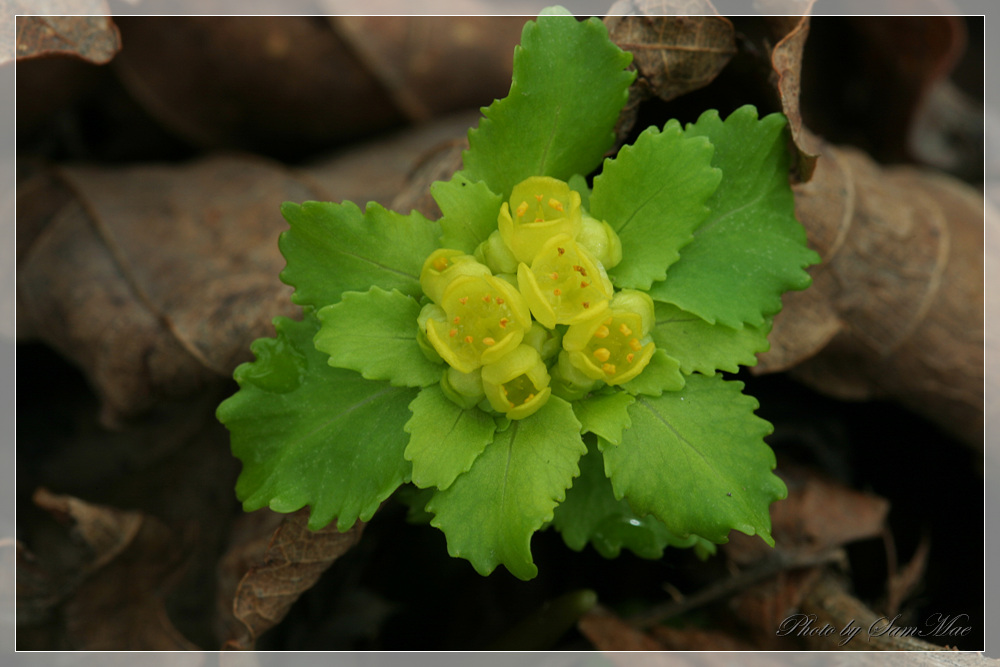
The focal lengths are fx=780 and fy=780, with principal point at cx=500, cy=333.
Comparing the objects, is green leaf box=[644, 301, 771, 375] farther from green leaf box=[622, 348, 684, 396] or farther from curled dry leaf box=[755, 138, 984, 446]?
curled dry leaf box=[755, 138, 984, 446]

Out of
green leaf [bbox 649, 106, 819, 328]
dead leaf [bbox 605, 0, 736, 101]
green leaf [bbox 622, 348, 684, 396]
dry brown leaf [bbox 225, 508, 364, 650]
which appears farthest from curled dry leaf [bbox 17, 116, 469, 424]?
green leaf [bbox 649, 106, 819, 328]

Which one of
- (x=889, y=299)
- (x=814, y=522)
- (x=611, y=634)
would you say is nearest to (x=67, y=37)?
(x=611, y=634)

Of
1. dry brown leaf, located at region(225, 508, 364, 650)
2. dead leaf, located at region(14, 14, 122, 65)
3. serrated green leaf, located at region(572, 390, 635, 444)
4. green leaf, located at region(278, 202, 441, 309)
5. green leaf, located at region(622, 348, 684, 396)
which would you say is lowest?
dry brown leaf, located at region(225, 508, 364, 650)

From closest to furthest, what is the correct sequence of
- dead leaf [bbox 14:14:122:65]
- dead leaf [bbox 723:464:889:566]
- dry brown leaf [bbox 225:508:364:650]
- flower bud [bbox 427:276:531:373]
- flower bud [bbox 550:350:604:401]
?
flower bud [bbox 427:276:531:373], flower bud [bbox 550:350:604:401], dry brown leaf [bbox 225:508:364:650], dead leaf [bbox 14:14:122:65], dead leaf [bbox 723:464:889:566]

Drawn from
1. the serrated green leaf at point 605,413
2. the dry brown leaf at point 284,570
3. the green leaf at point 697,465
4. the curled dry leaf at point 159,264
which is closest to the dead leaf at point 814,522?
the green leaf at point 697,465

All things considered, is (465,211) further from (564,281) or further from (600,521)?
(600,521)

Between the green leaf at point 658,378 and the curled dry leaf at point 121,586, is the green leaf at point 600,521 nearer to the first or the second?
the green leaf at point 658,378

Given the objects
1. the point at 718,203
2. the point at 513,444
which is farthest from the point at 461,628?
the point at 718,203

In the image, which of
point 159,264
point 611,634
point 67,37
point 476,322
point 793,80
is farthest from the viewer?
point 159,264

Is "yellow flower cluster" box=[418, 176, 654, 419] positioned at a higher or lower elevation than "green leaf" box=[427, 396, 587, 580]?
higher
